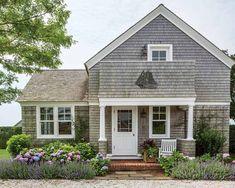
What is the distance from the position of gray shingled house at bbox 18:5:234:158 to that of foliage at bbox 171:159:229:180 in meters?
1.85

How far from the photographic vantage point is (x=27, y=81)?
49.6ft

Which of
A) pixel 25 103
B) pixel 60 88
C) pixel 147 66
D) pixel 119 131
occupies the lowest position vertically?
pixel 119 131

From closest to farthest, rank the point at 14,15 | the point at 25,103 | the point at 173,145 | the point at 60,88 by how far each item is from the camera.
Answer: the point at 14,15
the point at 173,145
the point at 25,103
the point at 60,88

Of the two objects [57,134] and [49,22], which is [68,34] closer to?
[49,22]

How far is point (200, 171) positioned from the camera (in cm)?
945

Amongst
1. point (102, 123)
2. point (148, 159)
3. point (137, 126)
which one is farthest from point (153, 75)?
point (148, 159)

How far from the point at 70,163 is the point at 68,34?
4946mm

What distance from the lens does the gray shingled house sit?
11.7m

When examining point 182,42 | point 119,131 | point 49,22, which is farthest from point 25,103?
point 182,42

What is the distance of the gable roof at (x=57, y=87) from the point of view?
13.5 m

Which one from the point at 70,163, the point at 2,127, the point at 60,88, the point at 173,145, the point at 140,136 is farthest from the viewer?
the point at 2,127

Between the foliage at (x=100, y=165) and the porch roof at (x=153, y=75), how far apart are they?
293 centimetres

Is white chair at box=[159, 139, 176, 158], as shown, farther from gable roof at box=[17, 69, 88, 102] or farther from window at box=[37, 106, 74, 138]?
window at box=[37, 106, 74, 138]

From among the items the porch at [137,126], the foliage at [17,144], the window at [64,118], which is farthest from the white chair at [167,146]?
the foliage at [17,144]
